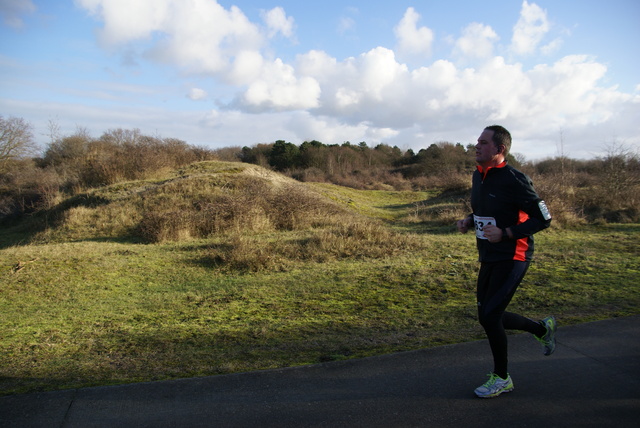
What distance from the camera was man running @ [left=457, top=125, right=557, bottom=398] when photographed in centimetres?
325

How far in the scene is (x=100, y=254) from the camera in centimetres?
934

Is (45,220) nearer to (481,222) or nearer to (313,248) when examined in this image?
(313,248)

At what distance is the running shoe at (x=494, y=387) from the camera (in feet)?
10.8

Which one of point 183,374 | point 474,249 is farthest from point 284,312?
point 474,249

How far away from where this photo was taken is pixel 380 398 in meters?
3.34

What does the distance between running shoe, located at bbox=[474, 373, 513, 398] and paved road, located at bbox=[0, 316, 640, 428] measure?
5 centimetres

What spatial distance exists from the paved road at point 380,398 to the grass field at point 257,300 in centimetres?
38

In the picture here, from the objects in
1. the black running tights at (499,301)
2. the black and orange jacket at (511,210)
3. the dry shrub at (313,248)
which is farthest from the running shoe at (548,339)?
the dry shrub at (313,248)

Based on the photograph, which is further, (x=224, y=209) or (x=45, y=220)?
(x=45, y=220)

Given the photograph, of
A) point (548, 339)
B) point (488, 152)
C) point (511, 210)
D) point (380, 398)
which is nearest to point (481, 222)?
point (511, 210)

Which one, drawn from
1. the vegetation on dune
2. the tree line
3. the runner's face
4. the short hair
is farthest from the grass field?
the tree line

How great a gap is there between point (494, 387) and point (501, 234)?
3.94 feet

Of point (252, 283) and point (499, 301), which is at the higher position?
point (499, 301)

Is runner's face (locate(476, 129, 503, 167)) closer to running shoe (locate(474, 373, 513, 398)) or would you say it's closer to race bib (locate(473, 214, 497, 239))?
race bib (locate(473, 214, 497, 239))
